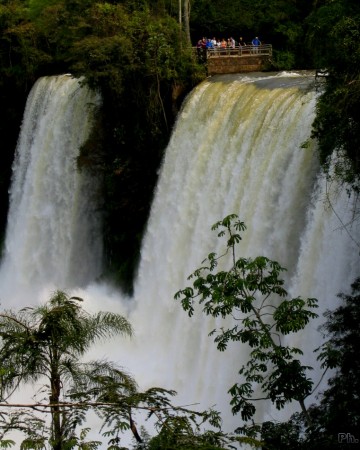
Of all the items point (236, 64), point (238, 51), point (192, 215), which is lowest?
point (192, 215)

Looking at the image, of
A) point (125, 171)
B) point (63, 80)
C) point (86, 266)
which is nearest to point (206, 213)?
point (125, 171)

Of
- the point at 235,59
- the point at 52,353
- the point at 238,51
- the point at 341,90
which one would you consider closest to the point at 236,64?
the point at 235,59

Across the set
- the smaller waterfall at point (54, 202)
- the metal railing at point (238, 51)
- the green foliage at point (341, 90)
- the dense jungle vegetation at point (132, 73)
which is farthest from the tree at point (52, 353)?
the metal railing at point (238, 51)

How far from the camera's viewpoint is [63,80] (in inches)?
909

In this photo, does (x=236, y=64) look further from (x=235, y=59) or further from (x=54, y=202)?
(x=54, y=202)

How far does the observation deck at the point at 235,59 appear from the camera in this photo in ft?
65.6

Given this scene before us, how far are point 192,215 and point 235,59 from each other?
651 cm

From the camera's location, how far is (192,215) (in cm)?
1659

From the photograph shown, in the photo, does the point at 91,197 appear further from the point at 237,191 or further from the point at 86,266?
the point at 237,191

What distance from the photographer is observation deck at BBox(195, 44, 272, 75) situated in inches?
787

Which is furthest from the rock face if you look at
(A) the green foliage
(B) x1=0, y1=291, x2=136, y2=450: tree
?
(B) x1=0, y1=291, x2=136, y2=450: tree

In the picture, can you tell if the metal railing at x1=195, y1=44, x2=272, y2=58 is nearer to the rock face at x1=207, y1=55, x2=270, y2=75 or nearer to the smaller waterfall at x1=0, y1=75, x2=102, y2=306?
the rock face at x1=207, y1=55, x2=270, y2=75

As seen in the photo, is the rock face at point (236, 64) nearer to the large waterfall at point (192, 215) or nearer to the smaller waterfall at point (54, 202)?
the large waterfall at point (192, 215)

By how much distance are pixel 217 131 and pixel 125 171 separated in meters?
5.49
